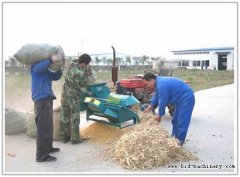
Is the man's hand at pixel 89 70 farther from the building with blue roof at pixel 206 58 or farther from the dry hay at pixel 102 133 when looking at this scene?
the building with blue roof at pixel 206 58

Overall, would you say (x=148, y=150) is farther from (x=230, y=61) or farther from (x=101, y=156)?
(x=230, y=61)

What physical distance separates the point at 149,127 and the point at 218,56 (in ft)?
181

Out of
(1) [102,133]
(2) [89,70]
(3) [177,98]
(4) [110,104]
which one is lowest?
(1) [102,133]

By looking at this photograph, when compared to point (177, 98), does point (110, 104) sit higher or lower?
lower

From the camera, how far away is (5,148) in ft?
19.3

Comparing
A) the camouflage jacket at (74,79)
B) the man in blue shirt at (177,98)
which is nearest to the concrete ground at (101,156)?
the man in blue shirt at (177,98)

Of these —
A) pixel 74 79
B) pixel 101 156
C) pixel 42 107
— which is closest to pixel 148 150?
pixel 101 156

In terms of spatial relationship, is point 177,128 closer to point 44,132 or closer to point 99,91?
point 99,91

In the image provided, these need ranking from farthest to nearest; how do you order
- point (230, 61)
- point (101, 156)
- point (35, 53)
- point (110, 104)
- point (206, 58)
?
point (206, 58), point (230, 61), point (110, 104), point (101, 156), point (35, 53)

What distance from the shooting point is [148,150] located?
505 cm

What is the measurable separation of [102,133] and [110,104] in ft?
2.21

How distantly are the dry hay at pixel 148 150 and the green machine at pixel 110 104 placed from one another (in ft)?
2.10

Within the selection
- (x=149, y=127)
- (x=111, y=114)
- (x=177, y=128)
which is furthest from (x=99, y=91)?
(x=177, y=128)

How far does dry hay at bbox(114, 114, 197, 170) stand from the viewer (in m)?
4.93
